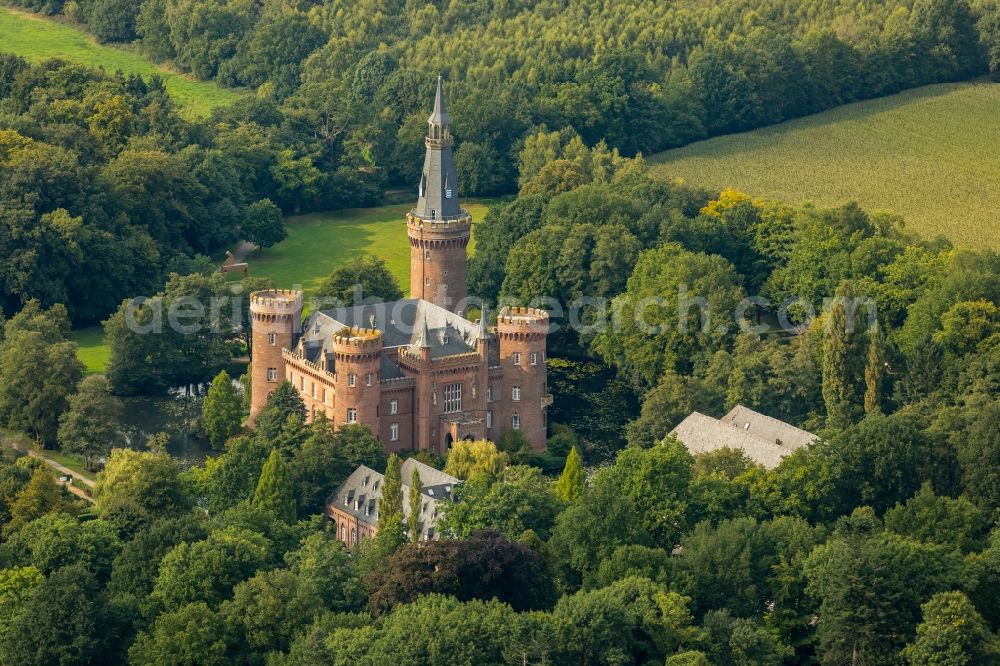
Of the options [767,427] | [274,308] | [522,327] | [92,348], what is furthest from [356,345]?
[92,348]

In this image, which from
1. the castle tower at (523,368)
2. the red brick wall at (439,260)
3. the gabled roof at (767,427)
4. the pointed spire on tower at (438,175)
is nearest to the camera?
the gabled roof at (767,427)

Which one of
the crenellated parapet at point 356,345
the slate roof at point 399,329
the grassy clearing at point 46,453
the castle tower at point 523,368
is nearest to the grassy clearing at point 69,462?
the grassy clearing at point 46,453

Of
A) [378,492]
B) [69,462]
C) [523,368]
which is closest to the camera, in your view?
[378,492]

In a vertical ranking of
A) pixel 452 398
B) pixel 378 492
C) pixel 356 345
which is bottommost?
pixel 378 492

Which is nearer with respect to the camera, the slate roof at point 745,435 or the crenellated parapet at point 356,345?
the slate roof at point 745,435

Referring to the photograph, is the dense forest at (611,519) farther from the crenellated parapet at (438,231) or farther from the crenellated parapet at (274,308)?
the crenellated parapet at (438,231)

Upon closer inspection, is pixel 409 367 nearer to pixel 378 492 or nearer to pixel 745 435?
pixel 378 492

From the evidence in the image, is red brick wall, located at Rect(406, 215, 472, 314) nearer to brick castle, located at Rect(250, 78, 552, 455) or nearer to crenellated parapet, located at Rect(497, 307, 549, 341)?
brick castle, located at Rect(250, 78, 552, 455)
